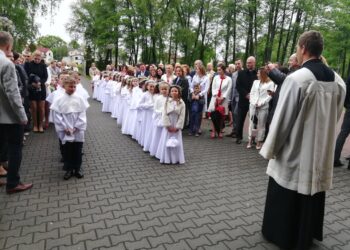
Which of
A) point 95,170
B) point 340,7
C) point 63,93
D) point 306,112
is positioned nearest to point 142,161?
point 95,170

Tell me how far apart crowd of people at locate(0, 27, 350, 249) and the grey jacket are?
0.01 m

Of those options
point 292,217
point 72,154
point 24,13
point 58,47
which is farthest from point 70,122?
point 58,47

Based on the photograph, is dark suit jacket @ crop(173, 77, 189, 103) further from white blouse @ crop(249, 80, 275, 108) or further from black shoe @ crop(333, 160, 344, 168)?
black shoe @ crop(333, 160, 344, 168)

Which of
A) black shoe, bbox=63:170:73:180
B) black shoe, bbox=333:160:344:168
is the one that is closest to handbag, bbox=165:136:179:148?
black shoe, bbox=63:170:73:180

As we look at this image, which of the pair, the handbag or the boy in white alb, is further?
the handbag

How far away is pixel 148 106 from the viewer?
317 inches

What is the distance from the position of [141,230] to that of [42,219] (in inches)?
51.5

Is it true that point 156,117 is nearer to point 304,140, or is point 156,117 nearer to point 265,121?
point 265,121

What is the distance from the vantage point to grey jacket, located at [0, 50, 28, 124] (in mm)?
4441

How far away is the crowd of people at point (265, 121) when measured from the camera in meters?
3.29

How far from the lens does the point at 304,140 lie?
10.8 ft

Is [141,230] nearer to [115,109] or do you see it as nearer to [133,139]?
[133,139]

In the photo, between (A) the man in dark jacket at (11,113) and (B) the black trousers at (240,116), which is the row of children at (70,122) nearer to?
(A) the man in dark jacket at (11,113)

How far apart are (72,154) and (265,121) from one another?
4689 mm
